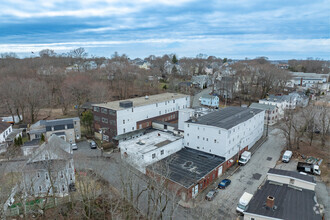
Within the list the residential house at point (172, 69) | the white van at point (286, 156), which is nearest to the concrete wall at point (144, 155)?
the white van at point (286, 156)

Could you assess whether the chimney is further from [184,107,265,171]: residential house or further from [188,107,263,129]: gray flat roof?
[188,107,263,129]: gray flat roof

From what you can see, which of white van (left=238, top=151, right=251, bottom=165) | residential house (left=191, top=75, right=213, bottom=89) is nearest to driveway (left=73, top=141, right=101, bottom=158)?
white van (left=238, top=151, right=251, bottom=165)

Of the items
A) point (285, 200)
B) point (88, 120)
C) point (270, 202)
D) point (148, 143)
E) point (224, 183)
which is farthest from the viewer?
point (88, 120)

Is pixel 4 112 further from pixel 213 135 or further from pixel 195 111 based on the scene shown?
pixel 213 135

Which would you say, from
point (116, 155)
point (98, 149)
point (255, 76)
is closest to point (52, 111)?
point (98, 149)

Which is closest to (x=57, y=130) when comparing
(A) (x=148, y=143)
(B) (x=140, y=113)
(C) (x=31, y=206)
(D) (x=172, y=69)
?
(B) (x=140, y=113)

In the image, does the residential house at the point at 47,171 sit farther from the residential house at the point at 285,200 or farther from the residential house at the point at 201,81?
the residential house at the point at 201,81

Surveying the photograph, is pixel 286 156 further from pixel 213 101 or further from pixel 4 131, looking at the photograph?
pixel 4 131
